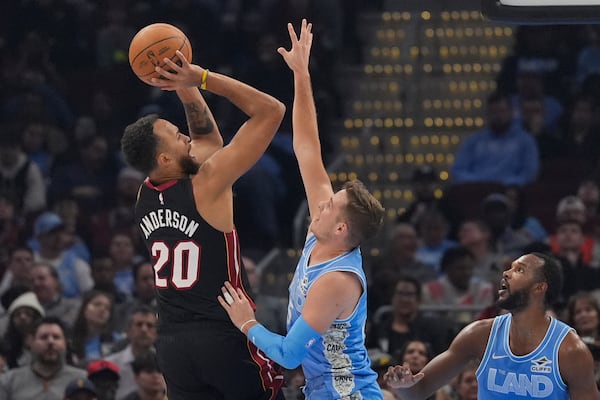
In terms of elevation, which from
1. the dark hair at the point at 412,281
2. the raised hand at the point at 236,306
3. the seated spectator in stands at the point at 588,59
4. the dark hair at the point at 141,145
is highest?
the seated spectator in stands at the point at 588,59

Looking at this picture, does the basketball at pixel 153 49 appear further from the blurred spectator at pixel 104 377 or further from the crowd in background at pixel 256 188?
the blurred spectator at pixel 104 377

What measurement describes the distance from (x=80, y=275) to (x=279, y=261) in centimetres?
185

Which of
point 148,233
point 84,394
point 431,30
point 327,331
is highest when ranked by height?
point 431,30

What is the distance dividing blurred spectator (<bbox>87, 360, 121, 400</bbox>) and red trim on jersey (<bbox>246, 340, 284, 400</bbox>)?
358 centimetres

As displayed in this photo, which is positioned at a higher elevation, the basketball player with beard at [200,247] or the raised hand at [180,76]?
the raised hand at [180,76]

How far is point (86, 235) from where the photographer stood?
1208 cm

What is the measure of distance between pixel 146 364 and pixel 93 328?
4.08 ft

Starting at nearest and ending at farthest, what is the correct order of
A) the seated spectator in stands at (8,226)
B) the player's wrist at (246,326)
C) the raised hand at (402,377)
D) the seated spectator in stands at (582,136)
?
the player's wrist at (246,326) → the raised hand at (402,377) → the seated spectator in stands at (8,226) → the seated spectator in stands at (582,136)

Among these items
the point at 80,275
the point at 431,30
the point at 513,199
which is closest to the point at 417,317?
the point at 513,199

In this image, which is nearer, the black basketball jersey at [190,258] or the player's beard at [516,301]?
the black basketball jersey at [190,258]

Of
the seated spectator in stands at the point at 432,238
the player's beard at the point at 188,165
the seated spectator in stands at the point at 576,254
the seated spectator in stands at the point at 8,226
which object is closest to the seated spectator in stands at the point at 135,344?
the seated spectator in stands at the point at 8,226

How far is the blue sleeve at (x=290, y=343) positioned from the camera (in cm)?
530

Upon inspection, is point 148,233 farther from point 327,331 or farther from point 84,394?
point 84,394

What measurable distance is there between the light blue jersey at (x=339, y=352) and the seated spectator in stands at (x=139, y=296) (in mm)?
4579
